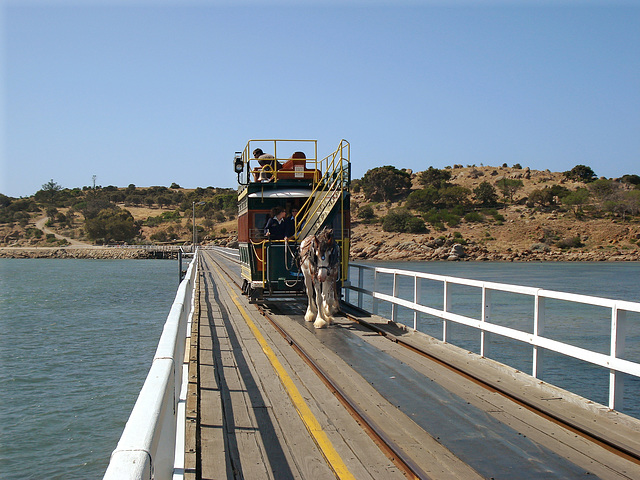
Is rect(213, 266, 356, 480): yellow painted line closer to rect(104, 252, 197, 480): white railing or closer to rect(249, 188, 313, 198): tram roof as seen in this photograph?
rect(104, 252, 197, 480): white railing

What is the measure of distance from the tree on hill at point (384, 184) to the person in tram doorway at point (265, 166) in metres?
96.2

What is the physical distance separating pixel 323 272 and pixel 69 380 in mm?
7456

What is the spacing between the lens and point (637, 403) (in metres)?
12.0

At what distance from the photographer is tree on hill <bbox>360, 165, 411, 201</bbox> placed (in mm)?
113438

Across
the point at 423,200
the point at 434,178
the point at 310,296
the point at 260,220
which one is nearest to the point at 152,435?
the point at 310,296

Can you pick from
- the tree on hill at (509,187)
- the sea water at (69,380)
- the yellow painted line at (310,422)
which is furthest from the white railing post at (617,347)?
the tree on hill at (509,187)

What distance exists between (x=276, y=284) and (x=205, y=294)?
6689 millimetres

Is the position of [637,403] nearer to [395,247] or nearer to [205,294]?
[205,294]

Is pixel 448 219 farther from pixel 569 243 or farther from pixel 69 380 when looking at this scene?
pixel 69 380

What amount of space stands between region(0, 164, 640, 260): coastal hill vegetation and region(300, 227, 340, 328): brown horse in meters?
67.4

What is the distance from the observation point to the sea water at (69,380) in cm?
1073

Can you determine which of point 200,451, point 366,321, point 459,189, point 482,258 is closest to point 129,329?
point 366,321

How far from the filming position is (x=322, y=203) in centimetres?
1545

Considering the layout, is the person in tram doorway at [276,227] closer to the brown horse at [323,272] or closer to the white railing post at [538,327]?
the brown horse at [323,272]
